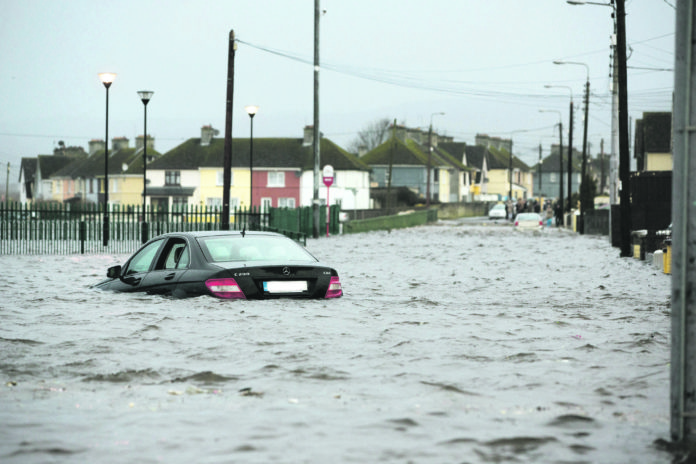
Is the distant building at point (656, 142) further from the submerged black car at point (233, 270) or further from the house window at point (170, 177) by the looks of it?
the submerged black car at point (233, 270)

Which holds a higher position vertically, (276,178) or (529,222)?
(276,178)

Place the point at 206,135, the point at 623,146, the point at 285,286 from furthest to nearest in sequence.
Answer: the point at 206,135
the point at 623,146
the point at 285,286

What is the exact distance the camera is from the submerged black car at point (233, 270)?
1244 cm

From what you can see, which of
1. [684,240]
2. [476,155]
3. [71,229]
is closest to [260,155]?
[71,229]

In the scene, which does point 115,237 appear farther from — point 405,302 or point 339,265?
point 405,302

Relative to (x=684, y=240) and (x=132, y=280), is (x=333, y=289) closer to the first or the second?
(x=132, y=280)

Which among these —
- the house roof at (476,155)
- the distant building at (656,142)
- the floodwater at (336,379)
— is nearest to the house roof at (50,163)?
the house roof at (476,155)

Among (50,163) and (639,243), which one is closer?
(639,243)

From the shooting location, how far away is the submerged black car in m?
12.4

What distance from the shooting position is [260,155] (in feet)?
296

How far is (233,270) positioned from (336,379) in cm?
438

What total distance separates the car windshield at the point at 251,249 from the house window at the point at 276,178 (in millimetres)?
76508

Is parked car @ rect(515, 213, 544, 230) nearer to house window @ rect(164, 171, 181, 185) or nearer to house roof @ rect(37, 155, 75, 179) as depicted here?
house window @ rect(164, 171, 181, 185)

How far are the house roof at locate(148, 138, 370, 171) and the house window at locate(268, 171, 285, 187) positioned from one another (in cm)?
93
